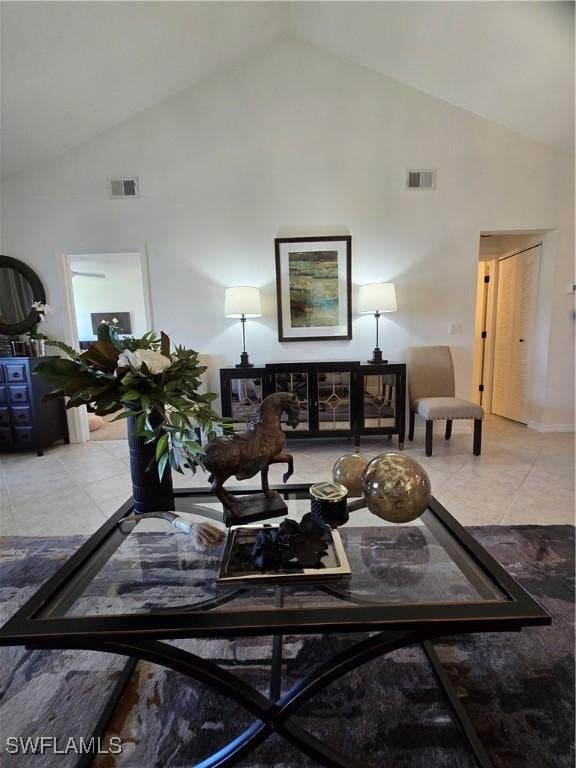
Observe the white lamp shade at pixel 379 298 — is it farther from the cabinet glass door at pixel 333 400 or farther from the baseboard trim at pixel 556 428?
the baseboard trim at pixel 556 428

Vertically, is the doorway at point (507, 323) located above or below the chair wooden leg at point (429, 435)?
above

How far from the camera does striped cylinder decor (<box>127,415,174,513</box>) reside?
1.09 metres

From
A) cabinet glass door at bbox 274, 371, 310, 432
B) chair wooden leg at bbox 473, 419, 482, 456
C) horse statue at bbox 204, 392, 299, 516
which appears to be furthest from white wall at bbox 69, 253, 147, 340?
horse statue at bbox 204, 392, 299, 516

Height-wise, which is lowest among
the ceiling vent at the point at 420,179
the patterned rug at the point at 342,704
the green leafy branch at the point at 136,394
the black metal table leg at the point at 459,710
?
the patterned rug at the point at 342,704

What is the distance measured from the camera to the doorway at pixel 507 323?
373 cm

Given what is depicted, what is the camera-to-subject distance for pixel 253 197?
333 cm

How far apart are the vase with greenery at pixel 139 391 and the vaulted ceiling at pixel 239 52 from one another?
2.73m

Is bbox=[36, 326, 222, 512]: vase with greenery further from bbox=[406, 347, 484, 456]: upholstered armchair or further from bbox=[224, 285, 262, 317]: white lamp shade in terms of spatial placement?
bbox=[406, 347, 484, 456]: upholstered armchair

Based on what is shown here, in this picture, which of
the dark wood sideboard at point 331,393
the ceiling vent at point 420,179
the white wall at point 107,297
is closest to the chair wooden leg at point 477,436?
the dark wood sideboard at point 331,393

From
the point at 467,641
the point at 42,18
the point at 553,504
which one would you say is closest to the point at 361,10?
the point at 42,18

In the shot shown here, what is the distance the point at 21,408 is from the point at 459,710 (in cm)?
369

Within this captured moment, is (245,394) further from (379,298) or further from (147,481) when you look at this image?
(147,481)

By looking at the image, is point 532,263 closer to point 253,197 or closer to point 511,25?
point 511,25

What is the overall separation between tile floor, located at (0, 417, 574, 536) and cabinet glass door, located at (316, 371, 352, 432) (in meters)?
0.26
